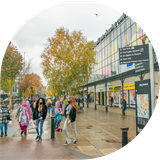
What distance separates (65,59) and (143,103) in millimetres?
13909

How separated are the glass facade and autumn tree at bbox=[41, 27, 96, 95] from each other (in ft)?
19.1

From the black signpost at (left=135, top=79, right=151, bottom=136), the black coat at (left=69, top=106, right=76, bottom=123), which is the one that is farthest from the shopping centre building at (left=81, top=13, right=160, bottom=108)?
the black coat at (left=69, top=106, right=76, bottom=123)

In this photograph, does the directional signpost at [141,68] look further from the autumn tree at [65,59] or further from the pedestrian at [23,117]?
the autumn tree at [65,59]

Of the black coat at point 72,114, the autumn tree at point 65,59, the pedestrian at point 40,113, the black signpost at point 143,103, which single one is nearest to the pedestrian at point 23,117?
the pedestrian at point 40,113

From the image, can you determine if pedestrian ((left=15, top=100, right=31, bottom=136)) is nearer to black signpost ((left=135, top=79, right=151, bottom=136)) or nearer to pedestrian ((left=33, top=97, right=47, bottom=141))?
pedestrian ((left=33, top=97, right=47, bottom=141))

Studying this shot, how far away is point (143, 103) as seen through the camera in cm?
617

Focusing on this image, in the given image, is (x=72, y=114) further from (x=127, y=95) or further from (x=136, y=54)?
(x=127, y=95)

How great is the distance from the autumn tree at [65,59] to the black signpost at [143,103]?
13.0m

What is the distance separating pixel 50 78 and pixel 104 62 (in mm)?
15167

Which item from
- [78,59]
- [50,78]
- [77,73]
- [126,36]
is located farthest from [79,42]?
[126,36]

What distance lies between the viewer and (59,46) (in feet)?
65.7

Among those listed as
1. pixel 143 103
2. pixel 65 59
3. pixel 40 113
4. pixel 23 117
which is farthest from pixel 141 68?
pixel 65 59

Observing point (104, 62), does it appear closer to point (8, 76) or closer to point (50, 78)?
point (50, 78)

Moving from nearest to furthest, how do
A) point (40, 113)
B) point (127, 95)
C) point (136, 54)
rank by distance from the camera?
point (136, 54), point (40, 113), point (127, 95)
